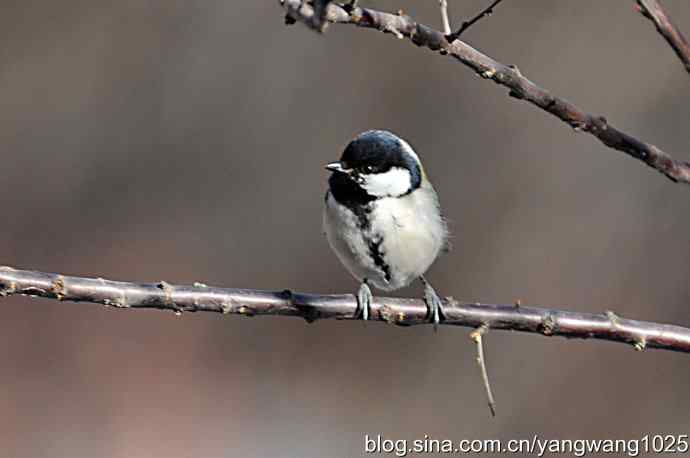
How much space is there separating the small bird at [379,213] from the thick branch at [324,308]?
0.73 ft

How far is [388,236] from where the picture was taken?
1535 mm

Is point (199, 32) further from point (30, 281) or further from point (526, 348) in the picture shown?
point (30, 281)

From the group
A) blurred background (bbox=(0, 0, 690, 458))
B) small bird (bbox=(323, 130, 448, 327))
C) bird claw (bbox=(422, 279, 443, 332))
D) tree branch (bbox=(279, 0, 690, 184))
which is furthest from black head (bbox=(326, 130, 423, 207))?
blurred background (bbox=(0, 0, 690, 458))

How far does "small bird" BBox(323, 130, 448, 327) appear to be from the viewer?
1537mm

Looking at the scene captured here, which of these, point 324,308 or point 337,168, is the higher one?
point 337,168

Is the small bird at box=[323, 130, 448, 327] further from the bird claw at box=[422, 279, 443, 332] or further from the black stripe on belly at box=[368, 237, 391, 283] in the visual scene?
the bird claw at box=[422, 279, 443, 332]

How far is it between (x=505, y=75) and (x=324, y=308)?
17.9 inches

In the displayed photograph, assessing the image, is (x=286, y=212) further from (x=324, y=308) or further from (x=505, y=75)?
(x=505, y=75)

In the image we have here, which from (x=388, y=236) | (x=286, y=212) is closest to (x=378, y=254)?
(x=388, y=236)

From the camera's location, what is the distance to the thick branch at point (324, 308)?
1.09 meters

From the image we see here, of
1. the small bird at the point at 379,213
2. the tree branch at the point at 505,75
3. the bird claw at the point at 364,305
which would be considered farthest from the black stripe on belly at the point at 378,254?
the tree branch at the point at 505,75

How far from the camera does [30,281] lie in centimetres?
107

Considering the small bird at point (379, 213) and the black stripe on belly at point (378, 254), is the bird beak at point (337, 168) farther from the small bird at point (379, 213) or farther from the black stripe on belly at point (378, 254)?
the black stripe on belly at point (378, 254)

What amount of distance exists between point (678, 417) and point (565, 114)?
2149 millimetres
